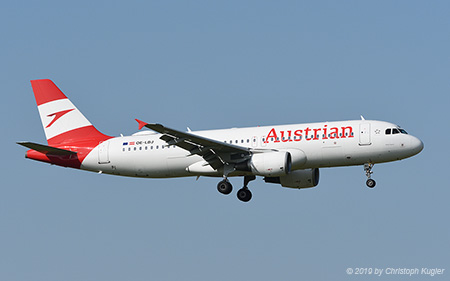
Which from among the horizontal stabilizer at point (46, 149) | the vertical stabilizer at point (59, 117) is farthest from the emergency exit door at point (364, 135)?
the horizontal stabilizer at point (46, 149)

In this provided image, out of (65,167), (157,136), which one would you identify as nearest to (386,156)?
(157,136)

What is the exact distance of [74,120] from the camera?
5253 centimetres

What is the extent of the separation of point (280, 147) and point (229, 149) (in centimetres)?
292

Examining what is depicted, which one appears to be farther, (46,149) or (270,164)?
(46,149)

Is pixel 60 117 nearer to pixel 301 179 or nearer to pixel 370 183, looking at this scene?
pixel 301 179

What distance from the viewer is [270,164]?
45.7 meters

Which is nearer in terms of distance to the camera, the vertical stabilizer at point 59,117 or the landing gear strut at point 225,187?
the landing gear strut at point 225,187

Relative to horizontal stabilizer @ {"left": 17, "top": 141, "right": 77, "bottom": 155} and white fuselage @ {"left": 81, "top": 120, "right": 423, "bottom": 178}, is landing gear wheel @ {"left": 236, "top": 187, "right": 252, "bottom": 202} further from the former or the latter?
horizontal stabilizer @ {"left": 17, "top": 141, "right": 77, "bottom": 155}

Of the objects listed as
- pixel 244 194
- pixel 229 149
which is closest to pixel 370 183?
pixel 244 194

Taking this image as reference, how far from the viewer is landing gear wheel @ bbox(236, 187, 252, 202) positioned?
49875 millimetres

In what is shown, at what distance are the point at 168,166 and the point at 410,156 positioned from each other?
13.9m

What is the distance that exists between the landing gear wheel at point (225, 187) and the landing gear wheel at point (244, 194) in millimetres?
2178

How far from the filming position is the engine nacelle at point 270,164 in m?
45.5

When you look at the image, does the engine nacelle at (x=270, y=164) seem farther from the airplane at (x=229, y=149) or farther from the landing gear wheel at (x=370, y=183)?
the landing gear wheel at (x=370, y=183)
